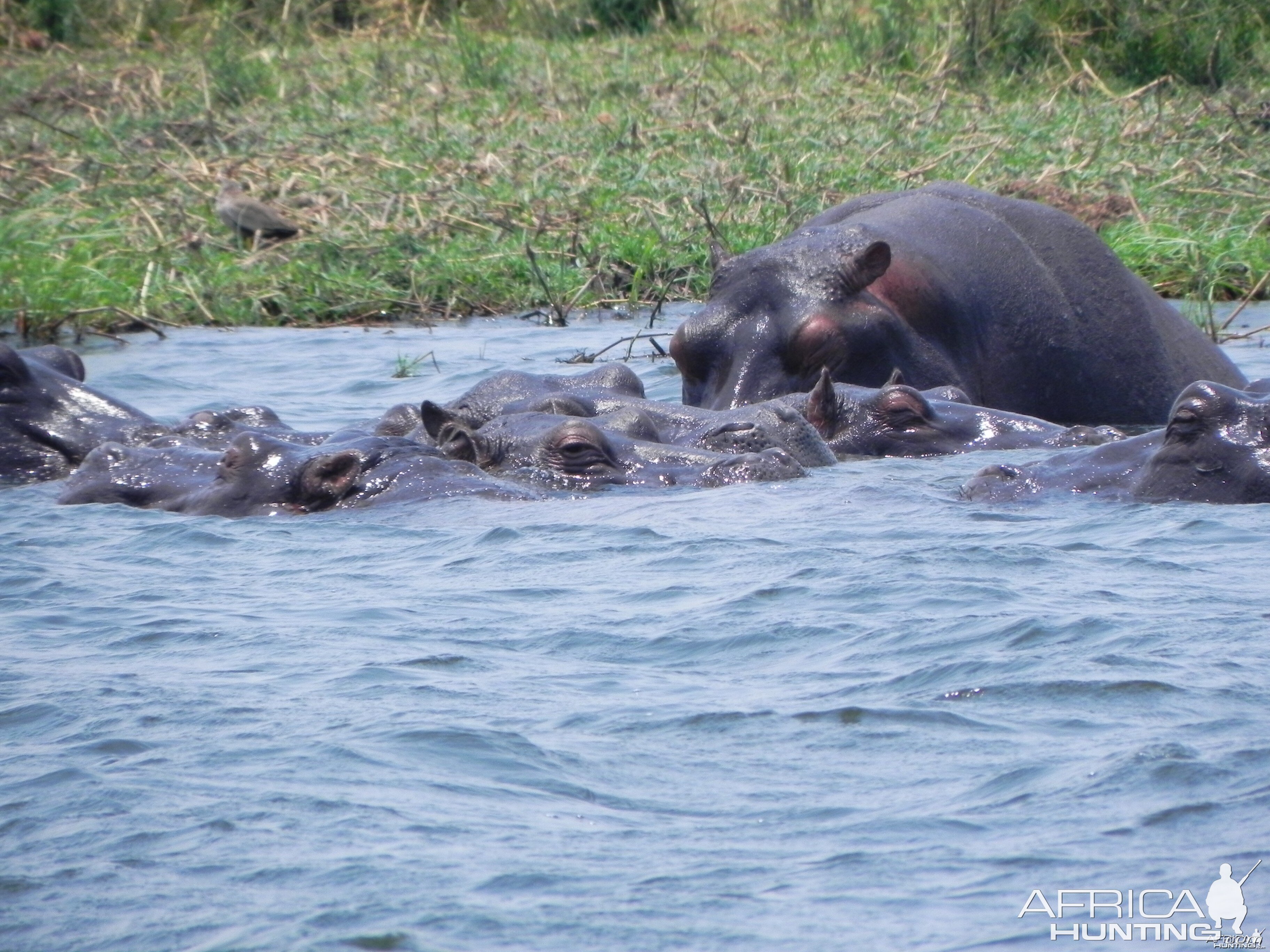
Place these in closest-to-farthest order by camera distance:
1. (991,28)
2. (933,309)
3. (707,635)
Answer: (707,635) → (933,309) → (991,28)

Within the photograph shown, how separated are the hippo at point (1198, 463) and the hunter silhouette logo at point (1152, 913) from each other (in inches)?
118

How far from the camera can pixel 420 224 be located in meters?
13.2

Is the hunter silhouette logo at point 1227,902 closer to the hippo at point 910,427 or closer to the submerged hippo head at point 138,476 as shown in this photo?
the hippo at point 910,427

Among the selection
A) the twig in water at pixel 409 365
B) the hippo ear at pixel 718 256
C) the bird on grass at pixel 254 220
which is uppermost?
the hippo ear at pixel 718 256

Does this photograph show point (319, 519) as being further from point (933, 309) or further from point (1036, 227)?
point (1036, 227)

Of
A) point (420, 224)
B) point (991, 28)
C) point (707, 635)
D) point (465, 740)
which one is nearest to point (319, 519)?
point (707, 635)

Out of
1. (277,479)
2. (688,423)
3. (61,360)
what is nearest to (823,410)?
(688,423)

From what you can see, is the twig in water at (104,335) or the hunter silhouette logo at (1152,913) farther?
the twig in water at (104,335)

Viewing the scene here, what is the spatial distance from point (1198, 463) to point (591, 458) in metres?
2.01

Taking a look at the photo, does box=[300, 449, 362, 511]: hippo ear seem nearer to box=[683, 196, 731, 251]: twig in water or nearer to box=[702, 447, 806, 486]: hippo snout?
box=[702, 447, 806, 486]: hippo snout

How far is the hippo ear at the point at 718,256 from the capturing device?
8039mm

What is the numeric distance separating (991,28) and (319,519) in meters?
12.9

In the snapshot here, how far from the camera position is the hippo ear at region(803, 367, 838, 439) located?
282 inches

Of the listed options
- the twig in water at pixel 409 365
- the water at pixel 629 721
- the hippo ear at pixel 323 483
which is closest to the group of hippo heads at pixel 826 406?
the hippo ear at pixel 323 483
